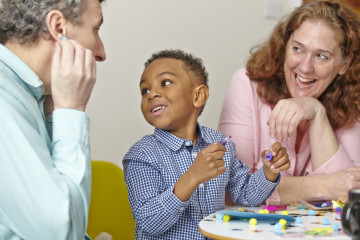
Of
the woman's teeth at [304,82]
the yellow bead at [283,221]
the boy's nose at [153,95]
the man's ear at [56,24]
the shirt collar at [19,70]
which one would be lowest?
the yellow bead at [283,221]

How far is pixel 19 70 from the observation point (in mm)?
1071

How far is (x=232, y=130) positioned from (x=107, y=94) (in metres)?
0.70

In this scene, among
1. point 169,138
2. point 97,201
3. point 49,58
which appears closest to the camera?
point 49,58

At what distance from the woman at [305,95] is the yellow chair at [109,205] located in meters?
0.47

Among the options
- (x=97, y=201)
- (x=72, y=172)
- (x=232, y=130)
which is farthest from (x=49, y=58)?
(x=232, y=130)

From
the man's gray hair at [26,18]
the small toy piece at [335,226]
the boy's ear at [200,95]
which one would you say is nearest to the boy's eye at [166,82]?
the boy's ear at [200,95]

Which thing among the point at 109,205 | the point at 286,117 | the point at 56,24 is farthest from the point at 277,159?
Result: the point at 56,24

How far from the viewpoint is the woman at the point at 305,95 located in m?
1.81

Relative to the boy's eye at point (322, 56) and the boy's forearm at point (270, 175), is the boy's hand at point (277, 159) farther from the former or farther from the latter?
the boy's eye at point (322, 56)

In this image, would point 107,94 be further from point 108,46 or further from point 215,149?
point 215,149

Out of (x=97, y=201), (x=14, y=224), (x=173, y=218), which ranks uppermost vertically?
(x=14, y=224)

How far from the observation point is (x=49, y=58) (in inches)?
44.0

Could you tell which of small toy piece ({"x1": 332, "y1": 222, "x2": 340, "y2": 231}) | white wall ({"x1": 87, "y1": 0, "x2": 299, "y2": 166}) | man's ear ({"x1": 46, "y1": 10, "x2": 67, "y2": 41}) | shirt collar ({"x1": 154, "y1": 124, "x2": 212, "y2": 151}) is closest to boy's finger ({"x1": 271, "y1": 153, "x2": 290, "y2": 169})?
shirt collar ({"x1": 154, "y1": 124, "x2": 212, "y2": 151})

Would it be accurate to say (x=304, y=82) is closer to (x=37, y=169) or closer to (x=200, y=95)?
(x=200, y=95)
